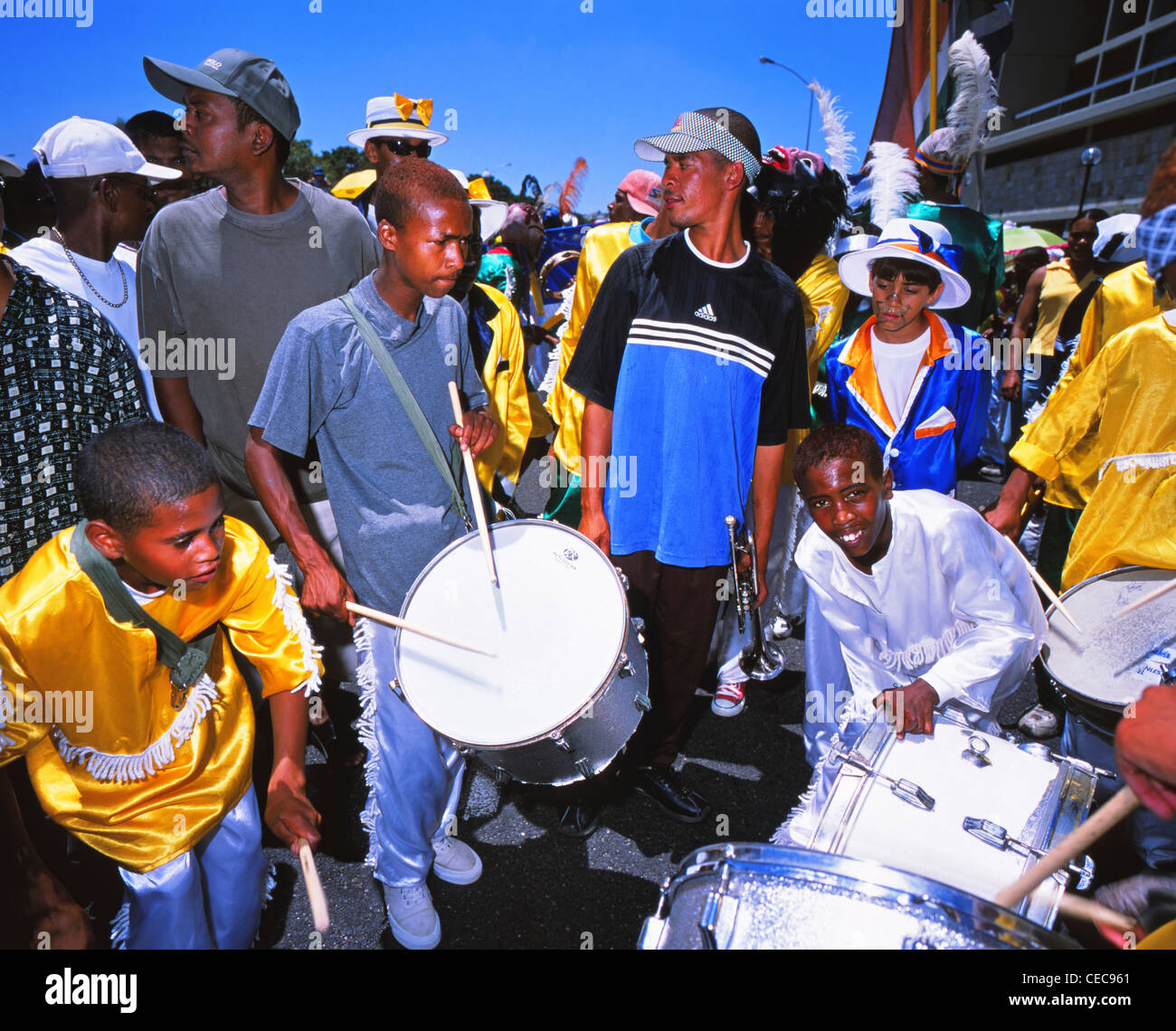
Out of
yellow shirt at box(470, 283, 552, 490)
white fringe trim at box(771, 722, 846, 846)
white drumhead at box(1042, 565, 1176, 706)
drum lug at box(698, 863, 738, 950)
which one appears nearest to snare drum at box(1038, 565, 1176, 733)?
white drumhead at box(1042, 565, 1176, 706)

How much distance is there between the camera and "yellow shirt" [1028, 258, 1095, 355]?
6.02m

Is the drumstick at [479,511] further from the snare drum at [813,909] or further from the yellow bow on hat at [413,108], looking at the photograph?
the yellow bow on hat at [413,108]

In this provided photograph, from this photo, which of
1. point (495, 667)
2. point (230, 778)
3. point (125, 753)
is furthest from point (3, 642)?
point (495, 667)

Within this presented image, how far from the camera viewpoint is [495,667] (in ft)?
6.66

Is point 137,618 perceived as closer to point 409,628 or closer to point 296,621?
point 296,621

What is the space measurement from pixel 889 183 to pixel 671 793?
380 centimetres

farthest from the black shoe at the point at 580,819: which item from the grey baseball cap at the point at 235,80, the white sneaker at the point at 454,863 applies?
the grey baseball cap at the point at 235,80

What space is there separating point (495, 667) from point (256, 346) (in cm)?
141

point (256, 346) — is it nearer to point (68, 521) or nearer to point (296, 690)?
point (68, 521)

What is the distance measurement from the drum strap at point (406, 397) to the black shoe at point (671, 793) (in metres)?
1.41

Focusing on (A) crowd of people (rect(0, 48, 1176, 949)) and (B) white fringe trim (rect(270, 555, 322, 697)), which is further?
(B) white fringe trim (rect(270, 555, 322, 697))

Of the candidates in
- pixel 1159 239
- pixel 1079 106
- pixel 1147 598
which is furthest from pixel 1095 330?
pixel 1079 106

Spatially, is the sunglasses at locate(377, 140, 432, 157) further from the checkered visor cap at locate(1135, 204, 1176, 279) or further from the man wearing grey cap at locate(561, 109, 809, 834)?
the checkered visor cap at locate(1135, 204, 1176, 279)

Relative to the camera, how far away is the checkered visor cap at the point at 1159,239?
2.06 meters
